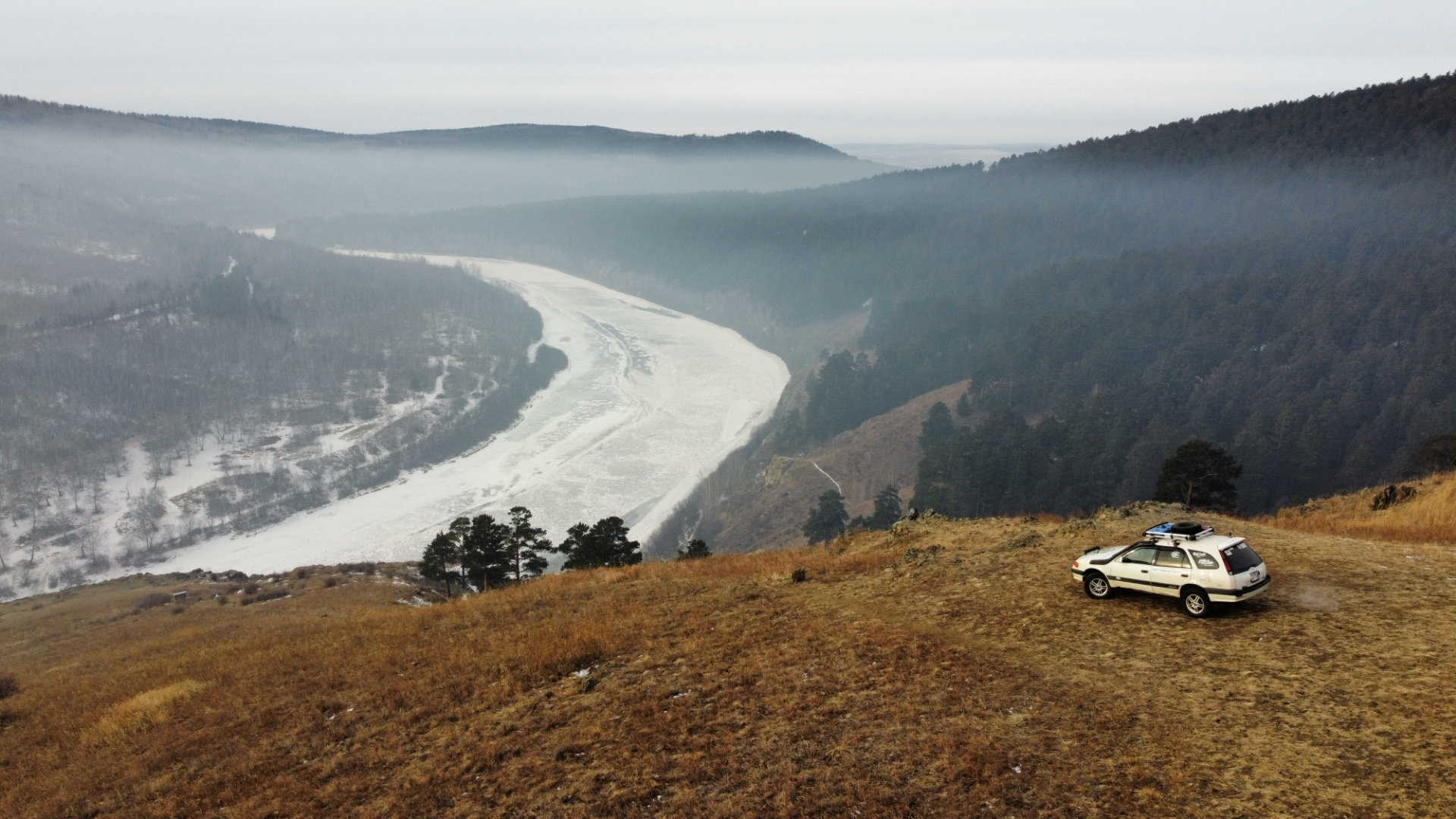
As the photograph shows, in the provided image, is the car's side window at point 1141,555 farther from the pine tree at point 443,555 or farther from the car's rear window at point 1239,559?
the pine tree at point 443,555

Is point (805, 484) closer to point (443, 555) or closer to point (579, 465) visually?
point (579, 465)

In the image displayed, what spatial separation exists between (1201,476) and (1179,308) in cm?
6518

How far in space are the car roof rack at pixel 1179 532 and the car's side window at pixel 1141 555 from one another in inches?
10.5

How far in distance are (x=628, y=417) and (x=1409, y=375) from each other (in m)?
84.6

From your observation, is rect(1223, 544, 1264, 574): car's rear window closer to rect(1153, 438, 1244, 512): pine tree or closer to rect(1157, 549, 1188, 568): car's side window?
rect(1157, 549, 1188, 568): car's side window

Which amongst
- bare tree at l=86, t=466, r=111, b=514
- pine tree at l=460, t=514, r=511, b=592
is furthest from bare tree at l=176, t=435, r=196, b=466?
pine tree at l=460, t=514, r=511, b=592

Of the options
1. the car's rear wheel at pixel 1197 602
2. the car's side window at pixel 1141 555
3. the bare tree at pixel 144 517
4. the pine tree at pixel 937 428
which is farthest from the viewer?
the pine tree at pixel 937 428

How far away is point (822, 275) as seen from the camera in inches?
7215

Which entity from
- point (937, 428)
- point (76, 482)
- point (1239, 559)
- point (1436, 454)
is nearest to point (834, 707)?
point (1239, 559)

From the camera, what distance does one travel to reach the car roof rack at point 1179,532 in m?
13.0

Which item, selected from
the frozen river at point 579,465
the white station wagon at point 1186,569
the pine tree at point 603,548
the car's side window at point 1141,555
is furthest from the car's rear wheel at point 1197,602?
the frozen river at point 579,465

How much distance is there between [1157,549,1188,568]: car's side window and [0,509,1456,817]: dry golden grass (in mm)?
878

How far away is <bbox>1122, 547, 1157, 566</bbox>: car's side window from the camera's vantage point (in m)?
13.3

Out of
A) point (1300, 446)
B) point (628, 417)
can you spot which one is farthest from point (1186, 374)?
point (628, 417)
